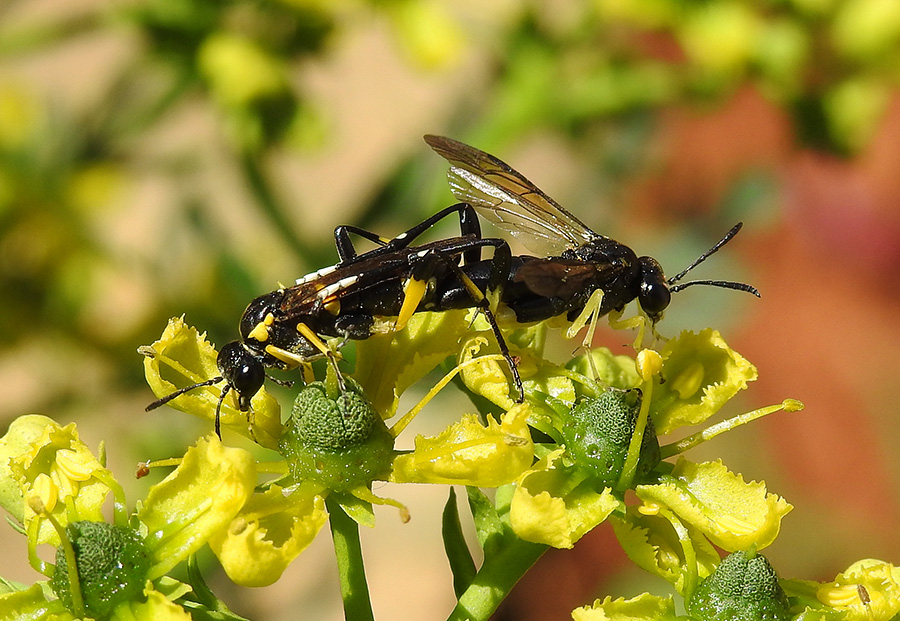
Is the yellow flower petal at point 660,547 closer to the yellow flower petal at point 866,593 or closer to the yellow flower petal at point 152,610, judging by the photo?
the yellow flower petal at point 866,593

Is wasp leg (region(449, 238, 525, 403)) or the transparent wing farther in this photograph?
the transparent wing

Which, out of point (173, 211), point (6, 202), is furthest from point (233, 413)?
point (173, 211)

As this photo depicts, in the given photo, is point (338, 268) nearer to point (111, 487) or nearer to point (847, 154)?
point (111, 487)

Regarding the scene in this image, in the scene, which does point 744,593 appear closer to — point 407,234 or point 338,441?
point 338,441

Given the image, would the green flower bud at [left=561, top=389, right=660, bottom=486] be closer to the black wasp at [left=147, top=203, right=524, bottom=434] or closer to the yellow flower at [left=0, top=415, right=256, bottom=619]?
the black wasp at [left=147, top=203, right=524, bottom=434]

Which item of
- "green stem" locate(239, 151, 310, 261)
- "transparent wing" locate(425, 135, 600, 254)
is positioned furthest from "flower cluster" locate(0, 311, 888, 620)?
"green stem" locate(239, 151, 310, 261)

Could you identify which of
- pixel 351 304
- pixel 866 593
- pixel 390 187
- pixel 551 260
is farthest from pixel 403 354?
pixel 390 187
